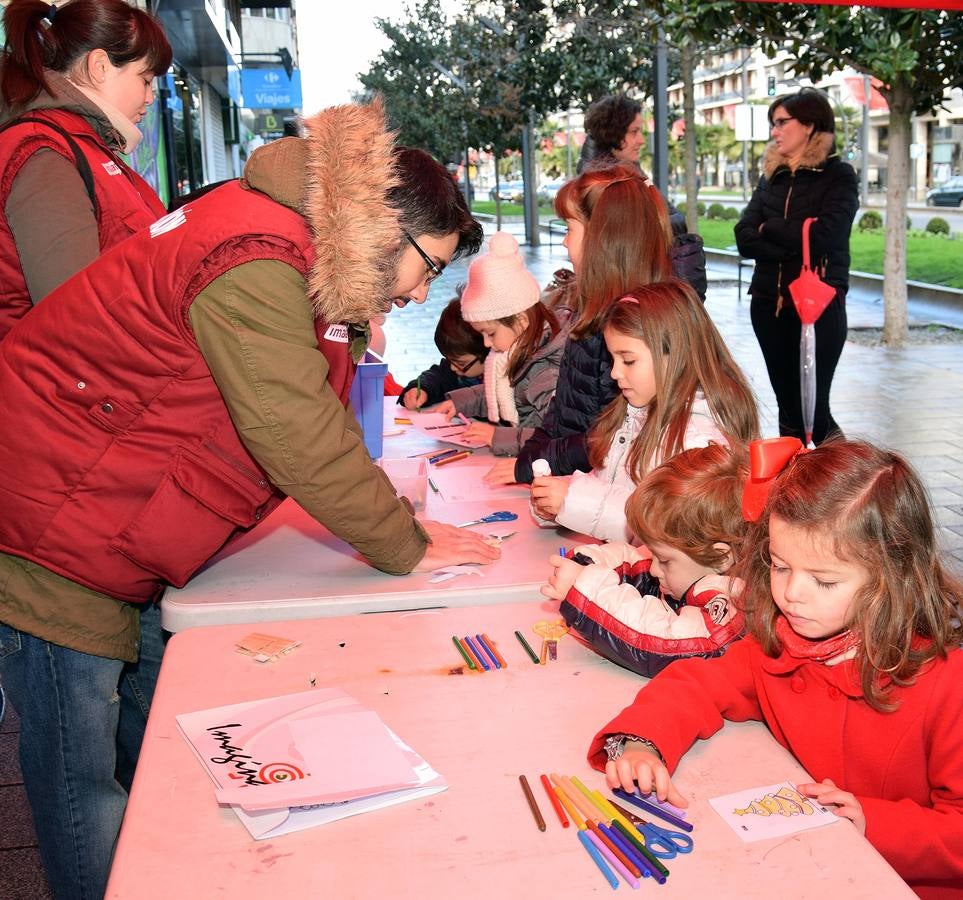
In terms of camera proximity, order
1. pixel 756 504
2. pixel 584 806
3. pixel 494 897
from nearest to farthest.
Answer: pixel 494 897
pixel 584 806
pixel 756 504

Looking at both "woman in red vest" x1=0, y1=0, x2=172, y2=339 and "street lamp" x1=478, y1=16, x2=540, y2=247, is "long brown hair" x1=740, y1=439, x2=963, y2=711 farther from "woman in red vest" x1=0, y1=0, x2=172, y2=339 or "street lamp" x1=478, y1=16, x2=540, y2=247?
"street lamp" x1=478, y1=16, x2=540, y2=247

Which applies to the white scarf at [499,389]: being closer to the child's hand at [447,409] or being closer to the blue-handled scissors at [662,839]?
the child's hand at [447,409]

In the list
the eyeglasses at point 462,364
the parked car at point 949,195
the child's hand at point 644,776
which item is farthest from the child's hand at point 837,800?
the parked car at point 949,195

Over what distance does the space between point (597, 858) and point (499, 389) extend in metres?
2.37

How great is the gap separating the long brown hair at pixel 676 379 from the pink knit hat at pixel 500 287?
891 mm

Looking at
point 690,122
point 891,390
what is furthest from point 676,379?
point 690,122

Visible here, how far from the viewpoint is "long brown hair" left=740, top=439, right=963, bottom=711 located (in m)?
1.54

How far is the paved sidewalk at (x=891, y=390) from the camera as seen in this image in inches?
223

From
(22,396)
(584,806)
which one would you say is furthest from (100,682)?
(584,806)

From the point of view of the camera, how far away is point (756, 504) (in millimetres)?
1660

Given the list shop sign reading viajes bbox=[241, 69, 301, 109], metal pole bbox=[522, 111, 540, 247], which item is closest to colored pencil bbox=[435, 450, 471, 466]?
metal pole bbox=[522, 111, 540, 247]

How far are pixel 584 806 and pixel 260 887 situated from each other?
40cm

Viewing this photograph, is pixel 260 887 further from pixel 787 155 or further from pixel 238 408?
pixel 787 155

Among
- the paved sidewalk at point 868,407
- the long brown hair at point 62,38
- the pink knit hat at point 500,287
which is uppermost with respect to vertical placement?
the long brown hair at point 62,38
